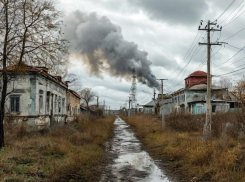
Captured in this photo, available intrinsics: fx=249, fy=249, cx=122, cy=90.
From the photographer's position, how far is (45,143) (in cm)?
1142

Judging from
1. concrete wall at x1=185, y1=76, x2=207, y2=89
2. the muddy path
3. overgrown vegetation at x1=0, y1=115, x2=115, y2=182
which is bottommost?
the muddy path

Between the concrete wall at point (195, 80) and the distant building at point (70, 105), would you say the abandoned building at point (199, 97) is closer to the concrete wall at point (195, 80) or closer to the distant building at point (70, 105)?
the concrete wall at point (195, 80)

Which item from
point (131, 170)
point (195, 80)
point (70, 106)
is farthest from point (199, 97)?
point (131, 170)

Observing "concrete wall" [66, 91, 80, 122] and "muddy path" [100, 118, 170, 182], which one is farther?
"concrete wall" [66, 91, 80, 122]

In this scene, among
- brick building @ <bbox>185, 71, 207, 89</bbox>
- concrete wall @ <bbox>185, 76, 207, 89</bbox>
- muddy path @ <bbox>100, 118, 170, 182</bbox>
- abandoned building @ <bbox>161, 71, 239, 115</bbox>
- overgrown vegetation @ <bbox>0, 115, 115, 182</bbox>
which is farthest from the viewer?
brick building @ <bbox>185, 71, 207, 89</bbox>

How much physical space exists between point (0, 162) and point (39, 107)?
10098 millimetres

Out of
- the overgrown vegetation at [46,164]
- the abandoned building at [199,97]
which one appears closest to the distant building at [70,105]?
the abandoned building at [199,97]

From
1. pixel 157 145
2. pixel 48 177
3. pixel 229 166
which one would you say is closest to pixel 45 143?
pixel 48 177

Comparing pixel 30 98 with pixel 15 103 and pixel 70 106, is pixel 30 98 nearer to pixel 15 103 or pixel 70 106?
pixel 15 103

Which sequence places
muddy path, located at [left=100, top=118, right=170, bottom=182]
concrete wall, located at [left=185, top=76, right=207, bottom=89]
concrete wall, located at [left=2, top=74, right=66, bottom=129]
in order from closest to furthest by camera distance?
muddy path, located at [left=100, top=118, right=170, bottom=182], concrete wall, located at [left=2, top=74, right=66, bottom=129], concrete wall, located at [left=185, top=76, right=207, bottom=89]

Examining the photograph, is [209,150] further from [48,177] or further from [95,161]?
[48,177]

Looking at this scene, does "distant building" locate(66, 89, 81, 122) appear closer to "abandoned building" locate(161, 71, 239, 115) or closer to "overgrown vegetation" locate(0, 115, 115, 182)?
"abandoned building" locate(161, 71, 239, 115)

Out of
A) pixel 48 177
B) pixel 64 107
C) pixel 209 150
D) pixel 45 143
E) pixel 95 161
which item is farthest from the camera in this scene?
pixel 64 107

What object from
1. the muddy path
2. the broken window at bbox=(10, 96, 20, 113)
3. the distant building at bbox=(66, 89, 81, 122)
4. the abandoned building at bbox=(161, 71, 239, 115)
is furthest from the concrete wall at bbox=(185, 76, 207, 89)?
the muddy path
